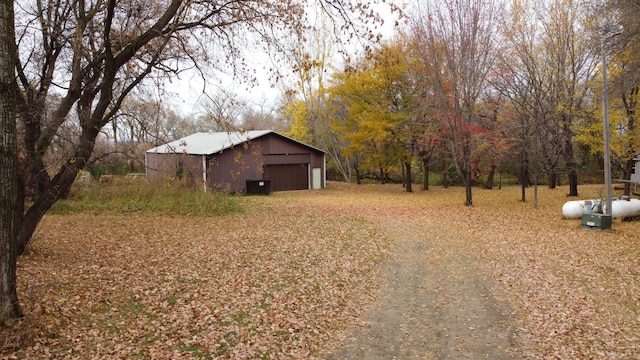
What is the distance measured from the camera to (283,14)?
28.2 ft

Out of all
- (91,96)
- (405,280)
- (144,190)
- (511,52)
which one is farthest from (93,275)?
(511,52)

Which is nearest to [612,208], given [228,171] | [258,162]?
[258,162]

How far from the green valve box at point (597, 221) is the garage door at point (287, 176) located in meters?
18.8

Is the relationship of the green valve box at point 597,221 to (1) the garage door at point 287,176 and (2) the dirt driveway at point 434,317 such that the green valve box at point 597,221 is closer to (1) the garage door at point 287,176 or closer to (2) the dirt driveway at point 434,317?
(2) the dirt driveway at point 434,317

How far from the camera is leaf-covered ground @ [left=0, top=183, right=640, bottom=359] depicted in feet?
18.3

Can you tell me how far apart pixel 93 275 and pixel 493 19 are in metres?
18.1

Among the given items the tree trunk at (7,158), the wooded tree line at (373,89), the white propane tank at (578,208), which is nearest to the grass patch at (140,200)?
the wooded tree line at (373,89)

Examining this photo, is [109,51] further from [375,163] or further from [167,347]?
[375,163]

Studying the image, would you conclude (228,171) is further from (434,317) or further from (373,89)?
(434,317)

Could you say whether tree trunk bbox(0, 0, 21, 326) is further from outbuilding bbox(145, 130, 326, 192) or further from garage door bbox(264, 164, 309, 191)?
garage door bbox(264, 164, 309, 191)

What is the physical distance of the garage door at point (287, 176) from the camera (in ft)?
93.7

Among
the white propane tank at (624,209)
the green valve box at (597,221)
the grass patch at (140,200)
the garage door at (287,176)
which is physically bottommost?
the green valve box at (597,221)

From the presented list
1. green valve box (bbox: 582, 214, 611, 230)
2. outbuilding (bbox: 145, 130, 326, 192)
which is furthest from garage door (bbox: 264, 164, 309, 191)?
green valve box (bbox: 582, 214, 611, 230)

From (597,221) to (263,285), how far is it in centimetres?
1113
